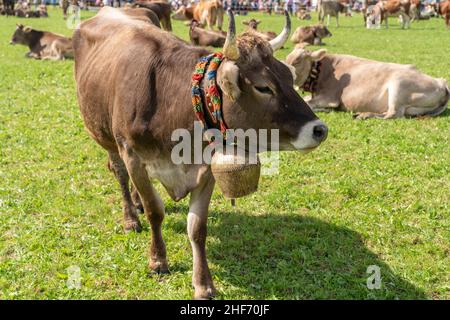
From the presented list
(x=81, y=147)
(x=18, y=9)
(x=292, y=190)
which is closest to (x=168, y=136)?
(x=292, y=190)

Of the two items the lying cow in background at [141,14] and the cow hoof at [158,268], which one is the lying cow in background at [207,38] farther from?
the cow hoof at [158,268]

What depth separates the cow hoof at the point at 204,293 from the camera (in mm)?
3881

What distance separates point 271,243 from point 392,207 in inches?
57.3

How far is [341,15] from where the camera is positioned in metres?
43.7

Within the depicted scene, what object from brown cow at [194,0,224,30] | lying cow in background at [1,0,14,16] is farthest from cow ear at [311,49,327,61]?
lying cow in background at [1,0,14,16]

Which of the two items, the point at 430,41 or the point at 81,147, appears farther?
the point at 430,41

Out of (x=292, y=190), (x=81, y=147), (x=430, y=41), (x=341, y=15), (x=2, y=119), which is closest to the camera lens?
(x=292, y=190)

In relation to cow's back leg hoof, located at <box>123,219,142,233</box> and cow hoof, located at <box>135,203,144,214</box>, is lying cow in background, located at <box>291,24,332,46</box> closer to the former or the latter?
cow hoof, located at <box>135,203,144,214</box>

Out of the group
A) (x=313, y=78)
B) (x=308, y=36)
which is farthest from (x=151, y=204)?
(x=308, y=36)

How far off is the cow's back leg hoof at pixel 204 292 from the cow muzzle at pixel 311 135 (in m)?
1.34

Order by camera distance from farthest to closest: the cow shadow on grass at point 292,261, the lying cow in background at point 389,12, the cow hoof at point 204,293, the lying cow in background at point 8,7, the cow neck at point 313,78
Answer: the lying cow in background at point 8,7 → the lying cow in background at point 389,12 → the cow neck at point 313,78 → the cow shadow on grass at point 292,261 → the cow hoof at point 204,293


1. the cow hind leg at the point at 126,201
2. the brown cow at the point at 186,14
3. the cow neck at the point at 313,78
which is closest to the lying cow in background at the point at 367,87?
the cow neck at the point at 313,78

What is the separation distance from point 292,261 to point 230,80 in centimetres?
185

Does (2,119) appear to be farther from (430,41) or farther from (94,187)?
(430,41)
